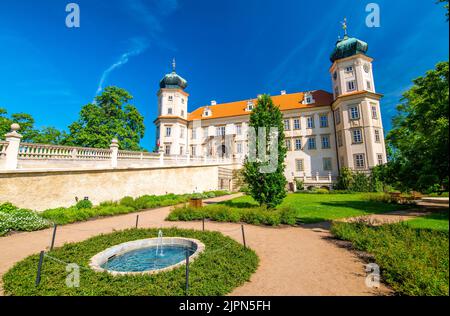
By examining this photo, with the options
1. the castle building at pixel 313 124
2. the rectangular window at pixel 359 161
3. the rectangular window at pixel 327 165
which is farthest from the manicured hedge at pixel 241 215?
the rectangular window at pixel 327 165

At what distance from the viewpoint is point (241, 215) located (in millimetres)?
12828

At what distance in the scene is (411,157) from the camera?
21.8 ft

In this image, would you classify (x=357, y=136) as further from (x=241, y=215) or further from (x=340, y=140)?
(x=241, y=215)

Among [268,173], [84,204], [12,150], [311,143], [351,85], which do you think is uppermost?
[351,85]

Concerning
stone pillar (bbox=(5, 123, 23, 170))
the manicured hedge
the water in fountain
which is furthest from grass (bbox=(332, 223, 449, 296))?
stone pillar (bbox=(5, 123, 23, 170))

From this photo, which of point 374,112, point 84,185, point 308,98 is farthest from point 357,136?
point 84,185

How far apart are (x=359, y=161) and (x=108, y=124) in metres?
36.6

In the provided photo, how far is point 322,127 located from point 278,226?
29201 mm

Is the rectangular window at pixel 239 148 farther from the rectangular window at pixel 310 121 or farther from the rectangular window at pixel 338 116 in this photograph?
the rectangular window at pixel 338 116

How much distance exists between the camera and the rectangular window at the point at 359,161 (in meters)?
29.2

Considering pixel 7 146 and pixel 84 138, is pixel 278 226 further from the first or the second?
pixel 84 138

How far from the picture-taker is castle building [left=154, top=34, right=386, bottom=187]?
98.8 feet

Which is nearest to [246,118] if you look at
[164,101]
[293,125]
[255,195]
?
[293,125]

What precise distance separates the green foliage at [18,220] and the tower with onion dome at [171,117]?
1167 inches
